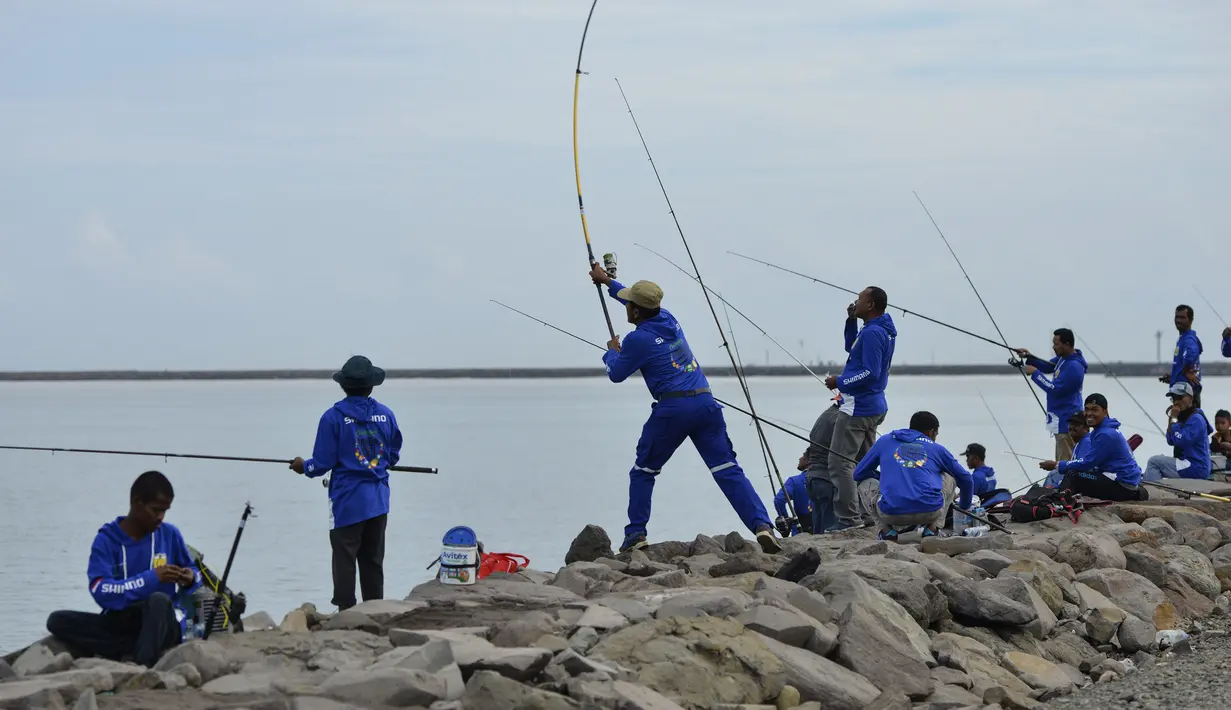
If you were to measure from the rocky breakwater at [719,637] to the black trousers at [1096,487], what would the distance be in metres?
1.20

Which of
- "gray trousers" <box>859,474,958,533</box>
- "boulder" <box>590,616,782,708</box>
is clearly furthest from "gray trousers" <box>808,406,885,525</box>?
"boulder" <box>590,616,782,708</box>

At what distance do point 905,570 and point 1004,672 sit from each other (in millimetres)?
798

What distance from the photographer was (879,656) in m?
6.86

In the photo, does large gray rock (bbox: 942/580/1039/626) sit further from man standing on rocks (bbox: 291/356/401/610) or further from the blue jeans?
man standing on rocks (bbox: 291/356/401/610)

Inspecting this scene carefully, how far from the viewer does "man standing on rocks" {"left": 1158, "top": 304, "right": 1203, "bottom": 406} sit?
13633 millimetres

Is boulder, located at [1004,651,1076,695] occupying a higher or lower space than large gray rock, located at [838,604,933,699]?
lower

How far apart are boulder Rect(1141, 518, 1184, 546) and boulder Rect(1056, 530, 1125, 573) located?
84cm

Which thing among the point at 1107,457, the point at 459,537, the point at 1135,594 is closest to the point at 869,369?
the point at 1135,594

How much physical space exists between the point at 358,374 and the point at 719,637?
2282mm

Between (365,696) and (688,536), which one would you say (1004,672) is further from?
(688,536)

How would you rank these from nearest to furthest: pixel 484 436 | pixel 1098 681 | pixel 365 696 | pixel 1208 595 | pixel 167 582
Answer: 1. pixel 365 696
2. pixel 167 582
3. pixel 1098 681
4. pixel 1208 595
5. pixel 484 436

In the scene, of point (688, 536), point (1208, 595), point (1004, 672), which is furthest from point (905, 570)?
point (688, 536)

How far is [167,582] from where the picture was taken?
20.0 feet

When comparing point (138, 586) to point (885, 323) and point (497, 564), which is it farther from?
point (885, 323)
